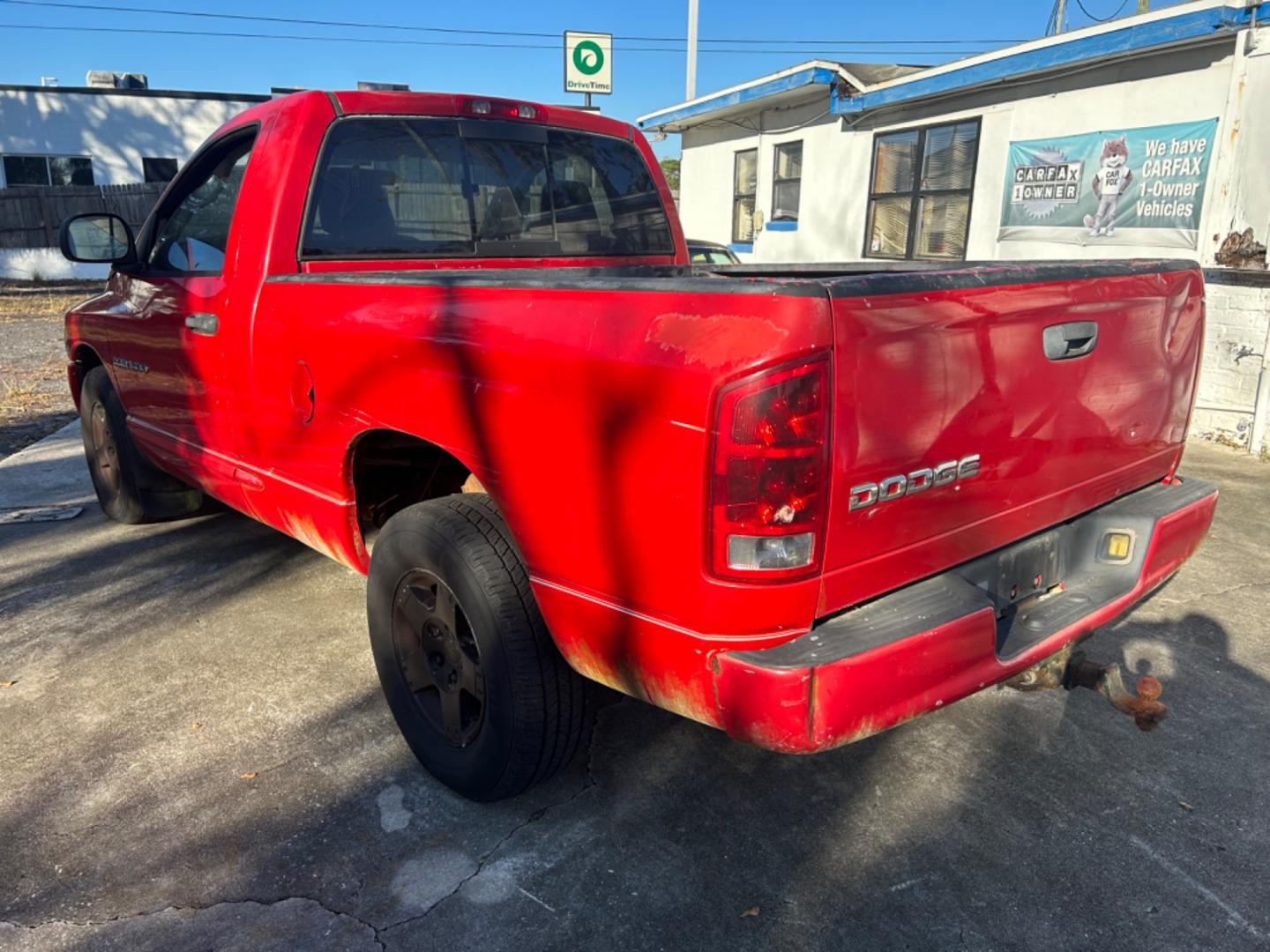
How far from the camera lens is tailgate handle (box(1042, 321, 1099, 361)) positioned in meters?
2.32

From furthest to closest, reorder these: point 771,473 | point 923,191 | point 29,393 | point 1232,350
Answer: point 923,191 → point 29,393 → point 1232,350 → point 771,473

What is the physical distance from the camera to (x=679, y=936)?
2281mm

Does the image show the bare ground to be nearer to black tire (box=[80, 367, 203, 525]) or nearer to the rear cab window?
black tire (box=[80, 367, 203, 525])

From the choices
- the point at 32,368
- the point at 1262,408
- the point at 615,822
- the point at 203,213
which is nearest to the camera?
the point at 615,822

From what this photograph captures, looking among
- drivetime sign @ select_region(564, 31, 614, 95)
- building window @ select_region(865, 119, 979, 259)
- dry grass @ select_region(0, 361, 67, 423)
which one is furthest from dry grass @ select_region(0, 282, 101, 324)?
building window @ select_region(865, 119, 979, 259)

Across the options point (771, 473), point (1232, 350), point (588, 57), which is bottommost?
point (1232, 350)

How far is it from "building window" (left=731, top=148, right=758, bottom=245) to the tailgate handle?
36.1 ft

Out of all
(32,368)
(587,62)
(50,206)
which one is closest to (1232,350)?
(587,62)

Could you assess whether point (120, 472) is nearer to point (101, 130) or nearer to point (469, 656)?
point (469, 656)

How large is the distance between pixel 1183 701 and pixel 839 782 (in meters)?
1.42

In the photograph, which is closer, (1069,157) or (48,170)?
(1069,157)

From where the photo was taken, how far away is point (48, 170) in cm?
2347

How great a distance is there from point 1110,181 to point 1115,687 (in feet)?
21.0

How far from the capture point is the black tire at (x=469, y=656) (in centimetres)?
246
